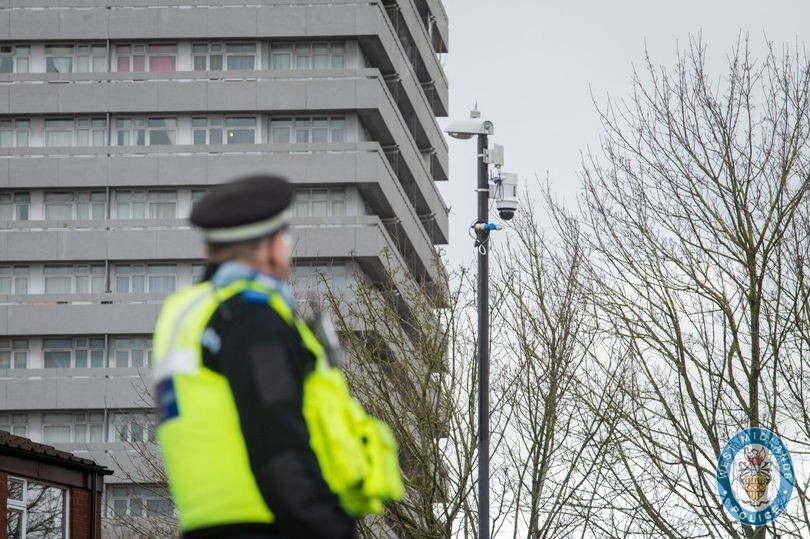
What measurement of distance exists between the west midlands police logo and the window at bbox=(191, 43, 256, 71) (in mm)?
60825

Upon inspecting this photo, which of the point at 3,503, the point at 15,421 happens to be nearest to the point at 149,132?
the point at 15,421

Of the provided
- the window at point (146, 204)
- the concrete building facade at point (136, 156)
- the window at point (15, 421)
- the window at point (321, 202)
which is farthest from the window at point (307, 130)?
the window at point (15, 421)

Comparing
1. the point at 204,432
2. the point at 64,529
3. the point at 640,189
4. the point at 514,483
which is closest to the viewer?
the point at 204,432

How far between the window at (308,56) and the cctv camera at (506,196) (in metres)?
59.9

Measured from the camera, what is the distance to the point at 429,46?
92688 mm

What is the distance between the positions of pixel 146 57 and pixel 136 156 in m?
5.49

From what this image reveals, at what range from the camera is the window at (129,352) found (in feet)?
250

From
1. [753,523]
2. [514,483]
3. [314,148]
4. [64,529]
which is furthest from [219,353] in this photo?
[314,148]

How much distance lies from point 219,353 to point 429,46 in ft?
293

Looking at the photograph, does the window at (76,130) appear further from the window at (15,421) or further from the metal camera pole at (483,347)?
the metal camera pole at (483,347)

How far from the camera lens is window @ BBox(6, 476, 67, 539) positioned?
1286 inches

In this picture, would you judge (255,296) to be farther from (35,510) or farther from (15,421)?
(15,421)

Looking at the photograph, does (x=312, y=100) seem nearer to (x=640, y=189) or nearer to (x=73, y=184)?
(x=73, y=184)

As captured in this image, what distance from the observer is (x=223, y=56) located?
7894 cm
